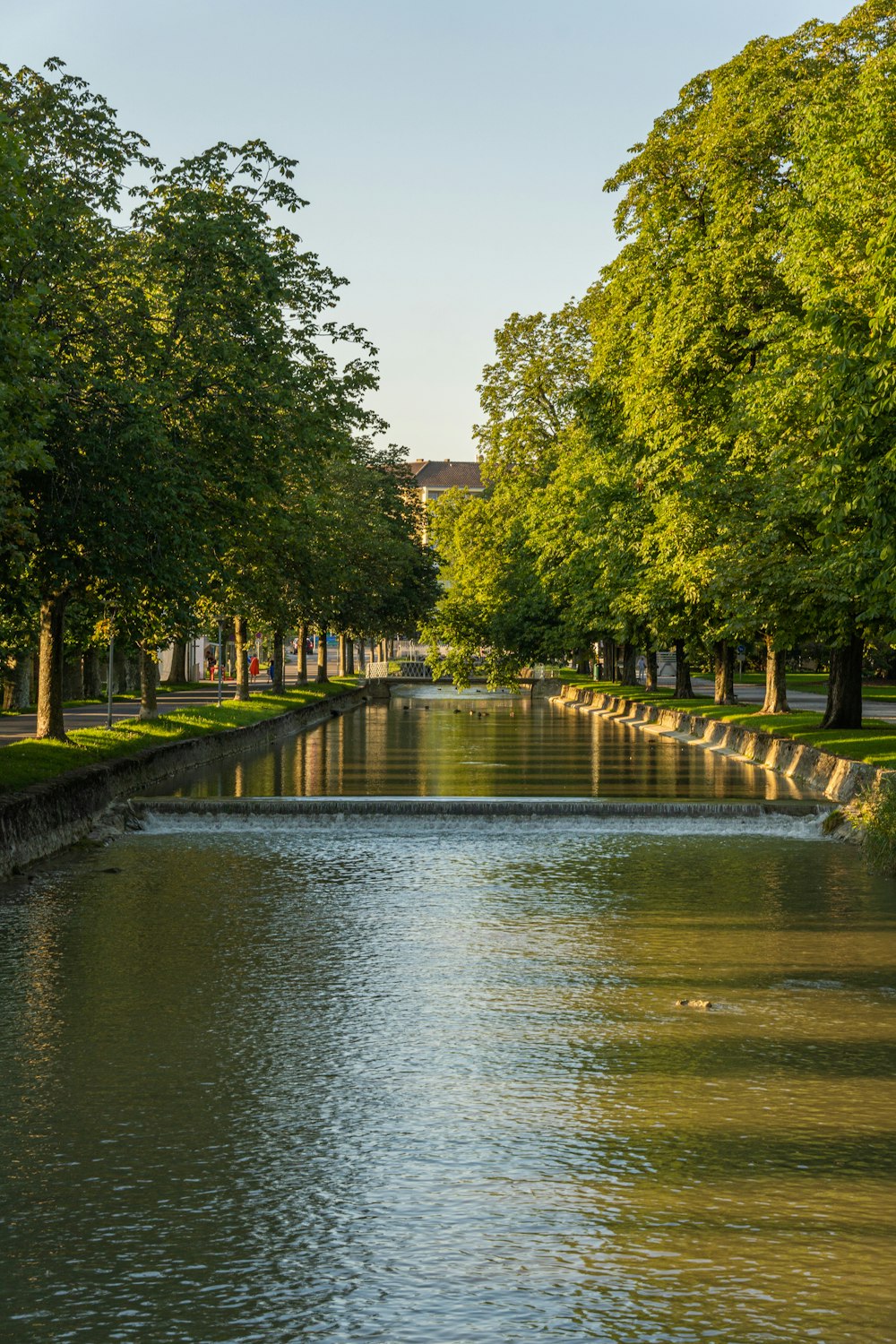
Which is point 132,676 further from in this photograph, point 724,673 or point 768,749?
point 768,749

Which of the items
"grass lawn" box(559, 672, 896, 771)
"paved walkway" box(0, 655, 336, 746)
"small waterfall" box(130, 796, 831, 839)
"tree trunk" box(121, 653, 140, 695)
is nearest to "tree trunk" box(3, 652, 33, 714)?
"paved walkway" box(0, 655, 336, 746)

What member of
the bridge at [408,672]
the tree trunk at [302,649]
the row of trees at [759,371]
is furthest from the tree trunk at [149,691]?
the bridge at [408,672]

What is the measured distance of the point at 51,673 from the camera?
2766 cm

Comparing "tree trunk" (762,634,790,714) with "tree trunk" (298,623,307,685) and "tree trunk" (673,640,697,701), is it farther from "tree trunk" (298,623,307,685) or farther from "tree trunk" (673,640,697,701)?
"tree trunk" (298,623,307,685)

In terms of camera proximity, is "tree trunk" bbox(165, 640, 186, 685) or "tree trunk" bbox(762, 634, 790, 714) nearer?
"tree trunk" bbox(762, 634, 790, 714)

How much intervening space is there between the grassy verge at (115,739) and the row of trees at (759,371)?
1026 centimetres

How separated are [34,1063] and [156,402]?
539 inches

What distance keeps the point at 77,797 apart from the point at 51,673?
274 inches

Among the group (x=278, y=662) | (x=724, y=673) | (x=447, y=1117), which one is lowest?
(x=447, y=1117)

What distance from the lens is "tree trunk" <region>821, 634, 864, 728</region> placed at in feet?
116

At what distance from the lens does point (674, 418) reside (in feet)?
121

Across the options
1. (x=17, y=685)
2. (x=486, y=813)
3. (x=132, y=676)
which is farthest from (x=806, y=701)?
(x=486, y=813)

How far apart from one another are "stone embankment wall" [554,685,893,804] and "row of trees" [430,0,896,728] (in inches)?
81.5

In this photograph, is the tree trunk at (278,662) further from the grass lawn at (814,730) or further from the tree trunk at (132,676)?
the tree trunk at (132,676)
